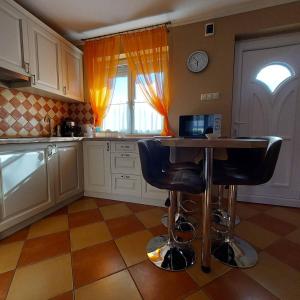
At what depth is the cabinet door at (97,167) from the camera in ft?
7.97

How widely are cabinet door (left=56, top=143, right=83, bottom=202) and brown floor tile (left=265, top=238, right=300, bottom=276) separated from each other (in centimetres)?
215

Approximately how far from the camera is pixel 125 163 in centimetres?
235

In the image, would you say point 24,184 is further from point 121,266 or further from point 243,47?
point 243,47

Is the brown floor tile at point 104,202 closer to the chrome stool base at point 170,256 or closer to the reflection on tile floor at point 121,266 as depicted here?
the reflection on tile floor at point 121,266

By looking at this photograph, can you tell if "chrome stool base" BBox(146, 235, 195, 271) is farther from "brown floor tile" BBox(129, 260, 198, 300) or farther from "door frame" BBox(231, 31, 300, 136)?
"door frame" BBox(231, 31, 300, 136)

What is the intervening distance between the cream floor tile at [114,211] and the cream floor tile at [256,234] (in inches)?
46.4

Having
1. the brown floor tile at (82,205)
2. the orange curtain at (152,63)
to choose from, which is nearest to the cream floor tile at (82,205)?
the brown floor tile at (82,205)

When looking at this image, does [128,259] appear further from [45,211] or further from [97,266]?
[45,211]

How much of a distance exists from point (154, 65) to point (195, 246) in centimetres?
225

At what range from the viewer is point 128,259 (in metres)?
1.33

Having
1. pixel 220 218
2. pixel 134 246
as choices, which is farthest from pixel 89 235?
pixel 220 218

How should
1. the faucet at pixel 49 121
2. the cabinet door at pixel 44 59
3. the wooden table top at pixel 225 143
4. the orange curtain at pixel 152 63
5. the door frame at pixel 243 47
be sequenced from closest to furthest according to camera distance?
the wooden table top at pixel 225 143 < the cabinet door at pixel 44 59 < the door frame at pixel 243 47 < the orange curtain at pixel 152 63 < the faucet at pixel 49 121

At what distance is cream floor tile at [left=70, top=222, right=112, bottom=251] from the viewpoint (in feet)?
4.96

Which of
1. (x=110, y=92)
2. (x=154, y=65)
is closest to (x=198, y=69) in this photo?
(x=154, y=65)
